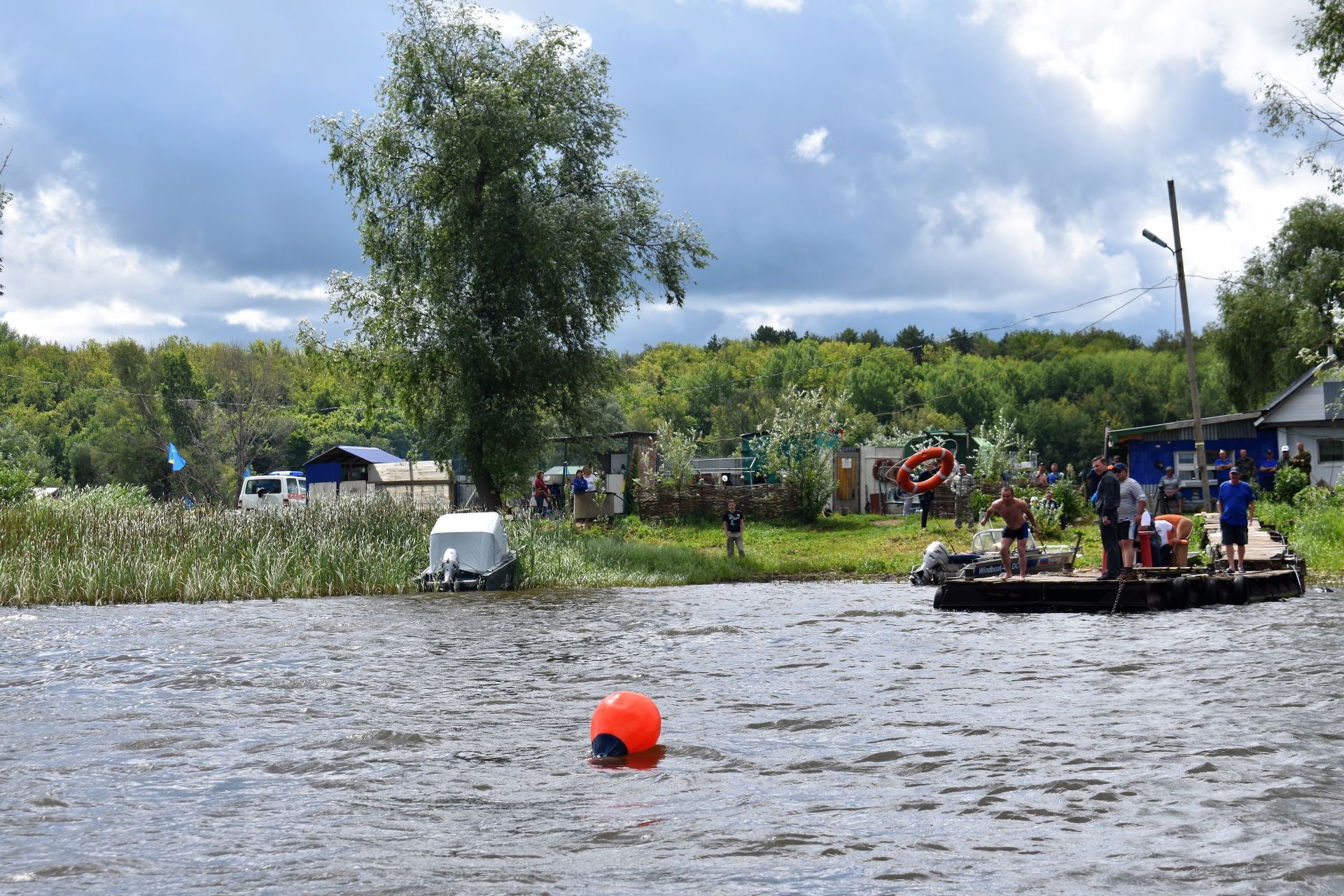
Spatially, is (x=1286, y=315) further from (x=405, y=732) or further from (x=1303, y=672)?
(x=405, y=732)

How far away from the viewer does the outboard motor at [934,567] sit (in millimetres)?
24719

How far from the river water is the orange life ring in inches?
731

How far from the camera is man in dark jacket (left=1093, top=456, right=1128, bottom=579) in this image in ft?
62.9

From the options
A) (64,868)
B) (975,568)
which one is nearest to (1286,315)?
(975,568)

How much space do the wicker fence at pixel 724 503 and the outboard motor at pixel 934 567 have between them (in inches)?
549

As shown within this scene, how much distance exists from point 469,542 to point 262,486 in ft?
77.3

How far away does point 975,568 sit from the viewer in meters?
22.5

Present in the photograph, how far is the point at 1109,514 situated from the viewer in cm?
1970

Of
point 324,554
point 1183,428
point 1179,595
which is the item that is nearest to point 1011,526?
point 1179,595

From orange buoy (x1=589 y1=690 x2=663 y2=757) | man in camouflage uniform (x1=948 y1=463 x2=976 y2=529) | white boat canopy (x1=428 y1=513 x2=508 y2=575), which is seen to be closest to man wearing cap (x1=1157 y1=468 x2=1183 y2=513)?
man in camouflage uniform (x1=948 y1=463 x2=976 y2=529)

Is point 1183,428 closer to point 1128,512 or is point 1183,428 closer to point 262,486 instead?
point 1128,512

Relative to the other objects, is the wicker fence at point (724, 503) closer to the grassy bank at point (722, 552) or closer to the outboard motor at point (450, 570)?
the grassy bank at point (722, 552)

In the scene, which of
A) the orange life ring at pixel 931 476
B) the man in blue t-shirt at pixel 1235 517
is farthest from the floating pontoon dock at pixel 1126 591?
the orange life ring at pixel 931 476

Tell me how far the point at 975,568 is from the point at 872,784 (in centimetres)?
1507
